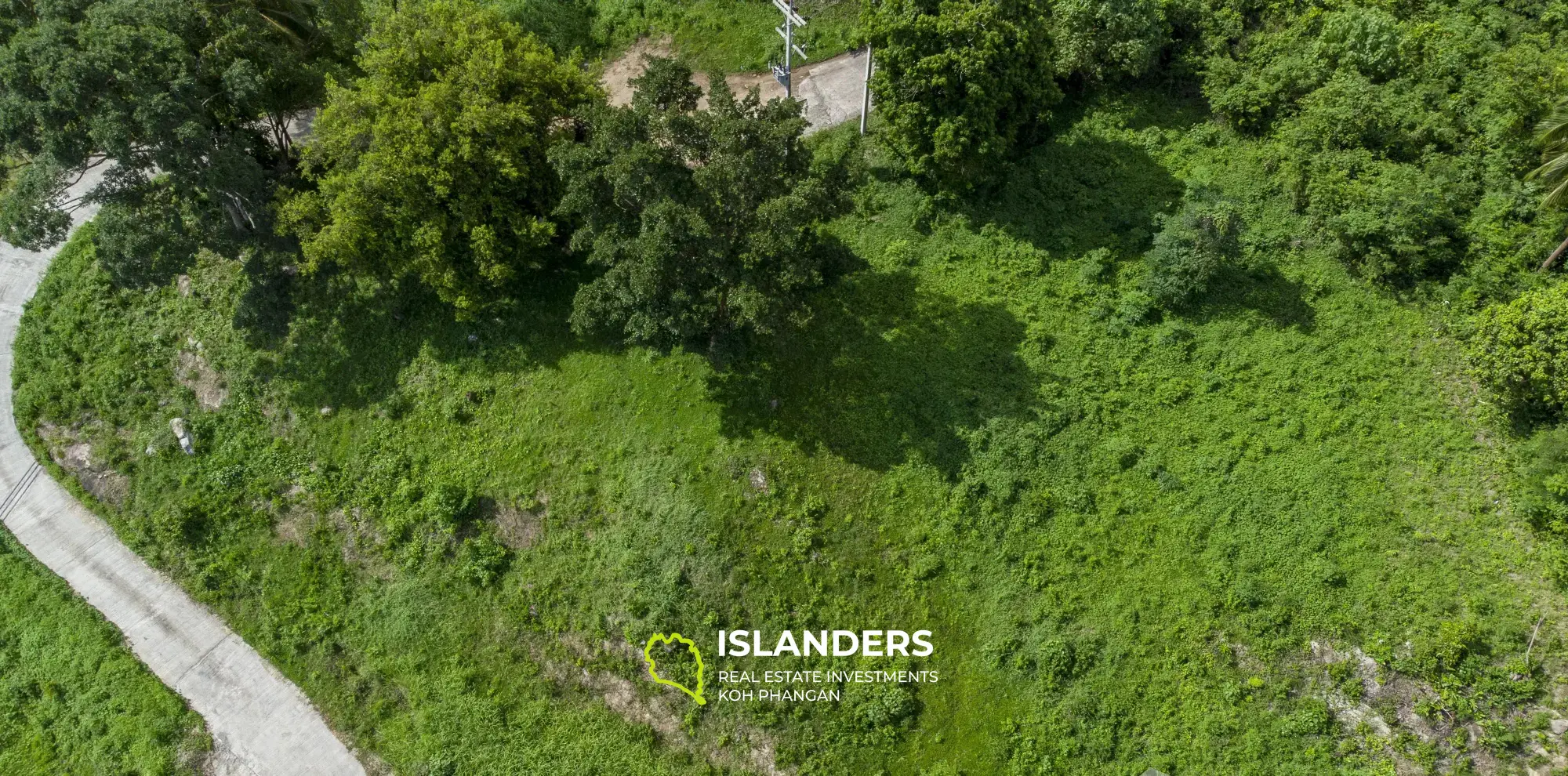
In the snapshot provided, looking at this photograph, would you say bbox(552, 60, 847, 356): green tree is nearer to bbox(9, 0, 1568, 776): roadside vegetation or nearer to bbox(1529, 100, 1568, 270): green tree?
bbox(9, 0, 1568, 776): roadside vegetation

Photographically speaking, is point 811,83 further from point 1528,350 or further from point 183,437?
point 183,437

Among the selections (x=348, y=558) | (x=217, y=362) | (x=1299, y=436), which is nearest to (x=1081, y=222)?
(x=1299, y=436)

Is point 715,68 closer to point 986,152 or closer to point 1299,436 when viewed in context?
point 986,152

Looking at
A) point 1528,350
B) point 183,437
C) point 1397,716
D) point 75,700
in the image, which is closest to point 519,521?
point 183,437

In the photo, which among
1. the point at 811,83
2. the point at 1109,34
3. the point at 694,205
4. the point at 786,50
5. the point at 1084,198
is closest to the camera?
the point at 694,205

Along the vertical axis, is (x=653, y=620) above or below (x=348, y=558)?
above

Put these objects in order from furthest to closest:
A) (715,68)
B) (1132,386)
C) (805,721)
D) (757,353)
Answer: (715,68) < (757,353) < (1132,386) < (805,721)

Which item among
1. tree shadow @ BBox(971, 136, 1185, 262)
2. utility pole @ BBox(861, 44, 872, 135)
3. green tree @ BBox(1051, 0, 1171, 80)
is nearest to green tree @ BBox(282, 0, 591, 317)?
utility pole @ BBox(861, 44, 872, 135)
